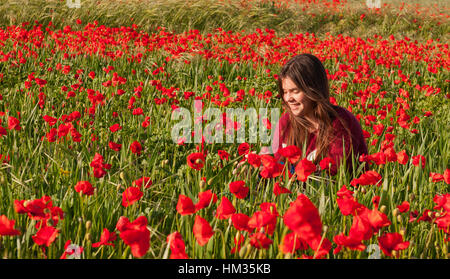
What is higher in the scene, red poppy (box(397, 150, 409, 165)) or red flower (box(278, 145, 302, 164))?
red flower (box(278, 145, 302, 164))

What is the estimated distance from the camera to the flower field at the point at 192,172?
1265 millimetres

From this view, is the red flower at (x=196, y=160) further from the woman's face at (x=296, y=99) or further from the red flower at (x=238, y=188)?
the woman's face at (x=296, y=99)

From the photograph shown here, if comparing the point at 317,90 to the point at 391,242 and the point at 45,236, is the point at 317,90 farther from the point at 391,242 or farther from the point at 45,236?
the point at 45,236

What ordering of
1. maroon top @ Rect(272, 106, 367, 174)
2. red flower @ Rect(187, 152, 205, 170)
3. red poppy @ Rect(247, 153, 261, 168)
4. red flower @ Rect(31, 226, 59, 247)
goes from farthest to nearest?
maroon top @ Rect(272, 106, 367, 174)
red flower @ Rect(187, 152, 205, 170)
red poppy @ Rect(247, 153, 261, 168)
red flower @ Rect(31, 226, 59, 247)

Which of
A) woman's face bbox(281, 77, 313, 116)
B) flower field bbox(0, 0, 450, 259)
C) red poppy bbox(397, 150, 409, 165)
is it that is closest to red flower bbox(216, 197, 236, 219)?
flower field bbox(0, 0, 450, 259)

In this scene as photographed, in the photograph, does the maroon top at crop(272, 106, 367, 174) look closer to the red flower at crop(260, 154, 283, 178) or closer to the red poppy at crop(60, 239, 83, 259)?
the red flower at crop(260, 154, 283, 178)

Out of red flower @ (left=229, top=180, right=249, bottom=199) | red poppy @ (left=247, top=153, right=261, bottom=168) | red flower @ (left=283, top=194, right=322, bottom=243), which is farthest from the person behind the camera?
red poppy @ (left=247, top=153, right=261, bottom=168)

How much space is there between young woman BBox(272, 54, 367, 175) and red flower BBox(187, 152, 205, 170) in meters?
0.79

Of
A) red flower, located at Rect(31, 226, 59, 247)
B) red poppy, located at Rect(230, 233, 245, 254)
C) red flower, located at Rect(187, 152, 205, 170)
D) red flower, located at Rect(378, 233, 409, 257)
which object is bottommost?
red poppy, located at Rect(230, 233, 245, 254)

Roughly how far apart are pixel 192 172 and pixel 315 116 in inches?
34.5

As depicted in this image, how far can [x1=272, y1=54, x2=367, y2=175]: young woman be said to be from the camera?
249cm

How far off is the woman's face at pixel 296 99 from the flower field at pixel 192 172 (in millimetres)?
380

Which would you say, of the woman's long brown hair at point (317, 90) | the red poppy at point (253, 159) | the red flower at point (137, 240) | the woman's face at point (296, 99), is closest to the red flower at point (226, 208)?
the red flower at point (137, 240)
